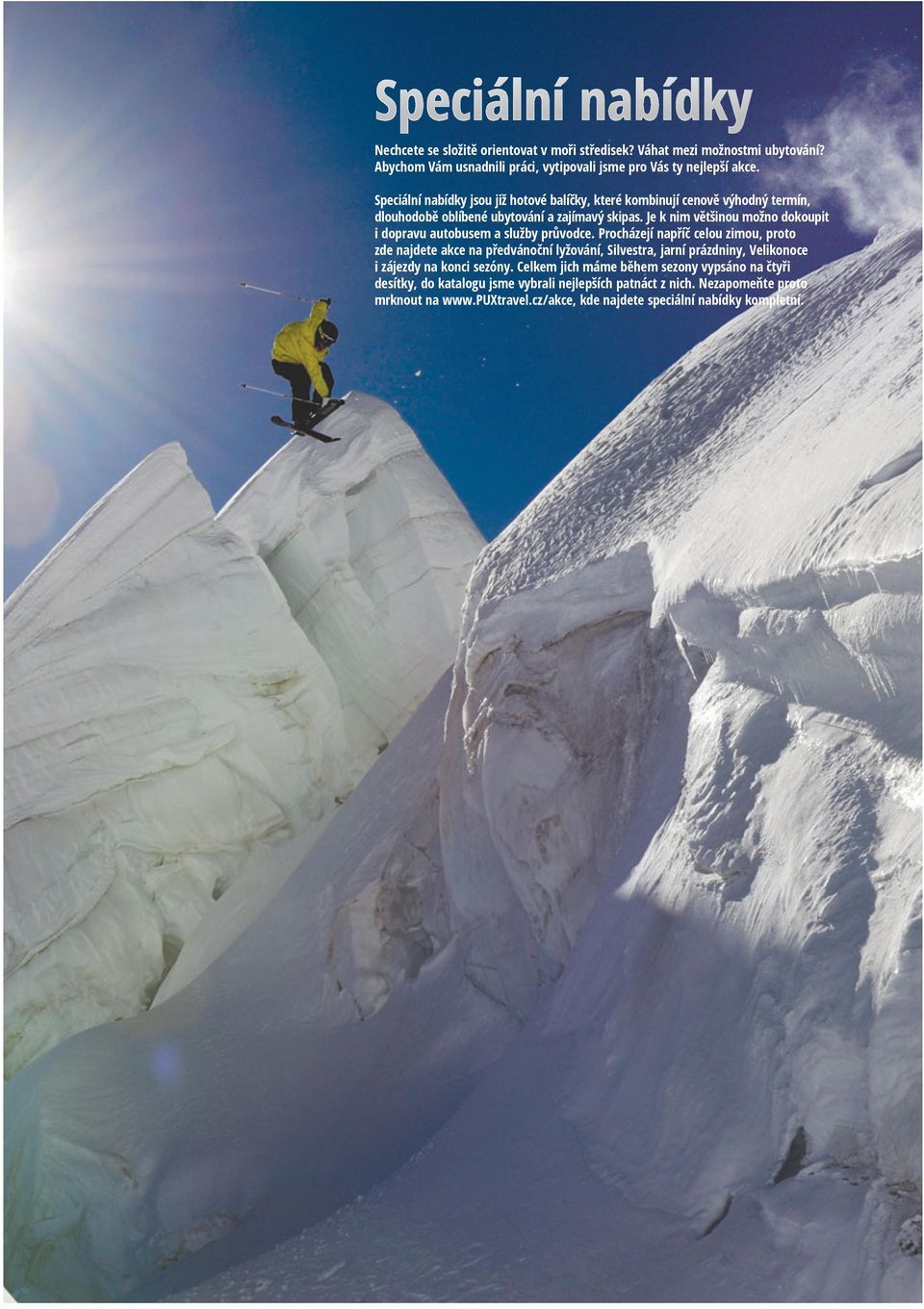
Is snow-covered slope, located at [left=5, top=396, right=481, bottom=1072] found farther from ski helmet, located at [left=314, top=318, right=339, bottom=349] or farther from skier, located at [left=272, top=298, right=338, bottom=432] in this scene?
ski helmet, located at [left=314, top=318, right=339, bottom=349]

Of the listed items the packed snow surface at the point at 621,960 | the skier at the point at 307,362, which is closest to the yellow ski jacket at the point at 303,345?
the skier at the point at 307,362

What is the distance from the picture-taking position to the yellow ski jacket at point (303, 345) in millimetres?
10781

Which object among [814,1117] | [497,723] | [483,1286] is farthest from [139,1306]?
[497,723]

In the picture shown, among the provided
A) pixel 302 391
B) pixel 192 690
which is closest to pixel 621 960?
pixel 192 690

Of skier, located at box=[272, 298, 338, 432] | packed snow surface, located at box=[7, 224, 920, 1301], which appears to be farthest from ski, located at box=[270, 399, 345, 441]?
packed snow surface, located at box=[7, 224, 920, 1301]

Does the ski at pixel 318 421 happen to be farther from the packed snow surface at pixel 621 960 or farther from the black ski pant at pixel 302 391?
the packed snow surface at pixel 621 960

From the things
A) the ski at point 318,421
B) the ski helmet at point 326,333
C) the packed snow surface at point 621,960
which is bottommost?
the packed snow surface at point 621,960

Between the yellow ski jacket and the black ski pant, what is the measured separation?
0.07 m

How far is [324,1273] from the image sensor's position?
17.3 ft

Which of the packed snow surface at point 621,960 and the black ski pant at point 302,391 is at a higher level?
the black ski pant at point 302,391

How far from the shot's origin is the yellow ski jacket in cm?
1078

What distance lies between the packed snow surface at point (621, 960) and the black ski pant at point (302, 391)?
11.7 feet

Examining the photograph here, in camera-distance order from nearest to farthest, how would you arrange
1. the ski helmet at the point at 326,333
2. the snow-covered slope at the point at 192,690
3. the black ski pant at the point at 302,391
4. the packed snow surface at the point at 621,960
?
the packed snow surface at the point at 621,960
the snow-covered slope at the point at 192,690
the ski helmet at the point at 326,333
the black ski pant at the point at 302,391

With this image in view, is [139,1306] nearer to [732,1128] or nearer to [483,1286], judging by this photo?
[483,1286]
